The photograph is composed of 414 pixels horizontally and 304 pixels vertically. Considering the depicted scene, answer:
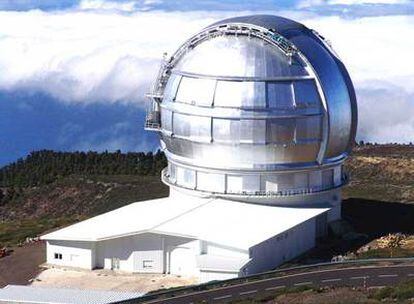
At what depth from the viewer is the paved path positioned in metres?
40.1

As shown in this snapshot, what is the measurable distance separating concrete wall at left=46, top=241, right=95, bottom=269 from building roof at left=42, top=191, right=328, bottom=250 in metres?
0.57

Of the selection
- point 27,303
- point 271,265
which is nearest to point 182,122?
point 271,265

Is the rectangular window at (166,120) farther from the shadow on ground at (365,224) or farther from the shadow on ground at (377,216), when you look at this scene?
the shadow on ground at (377,216)

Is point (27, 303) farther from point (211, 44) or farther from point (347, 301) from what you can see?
point (211, 44)

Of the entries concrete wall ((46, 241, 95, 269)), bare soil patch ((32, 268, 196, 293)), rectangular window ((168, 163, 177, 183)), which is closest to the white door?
bare soil patch ((32, 268, 196, 293))

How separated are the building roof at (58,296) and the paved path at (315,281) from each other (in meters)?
2.21

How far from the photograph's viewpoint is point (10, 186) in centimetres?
10538

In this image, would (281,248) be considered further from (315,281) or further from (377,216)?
(377,216)

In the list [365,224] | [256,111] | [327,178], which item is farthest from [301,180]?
[365,224]

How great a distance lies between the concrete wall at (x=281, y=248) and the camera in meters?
46.9

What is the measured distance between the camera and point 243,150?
53.1m

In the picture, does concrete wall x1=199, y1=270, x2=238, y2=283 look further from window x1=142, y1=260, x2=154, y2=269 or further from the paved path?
window x1=142, y1=260, x2=154, y2=269

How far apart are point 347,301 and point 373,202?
35465mm

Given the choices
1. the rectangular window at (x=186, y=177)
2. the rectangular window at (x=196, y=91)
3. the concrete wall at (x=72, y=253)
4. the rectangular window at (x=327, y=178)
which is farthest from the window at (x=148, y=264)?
the rectangular window at (x=327, y=178)
